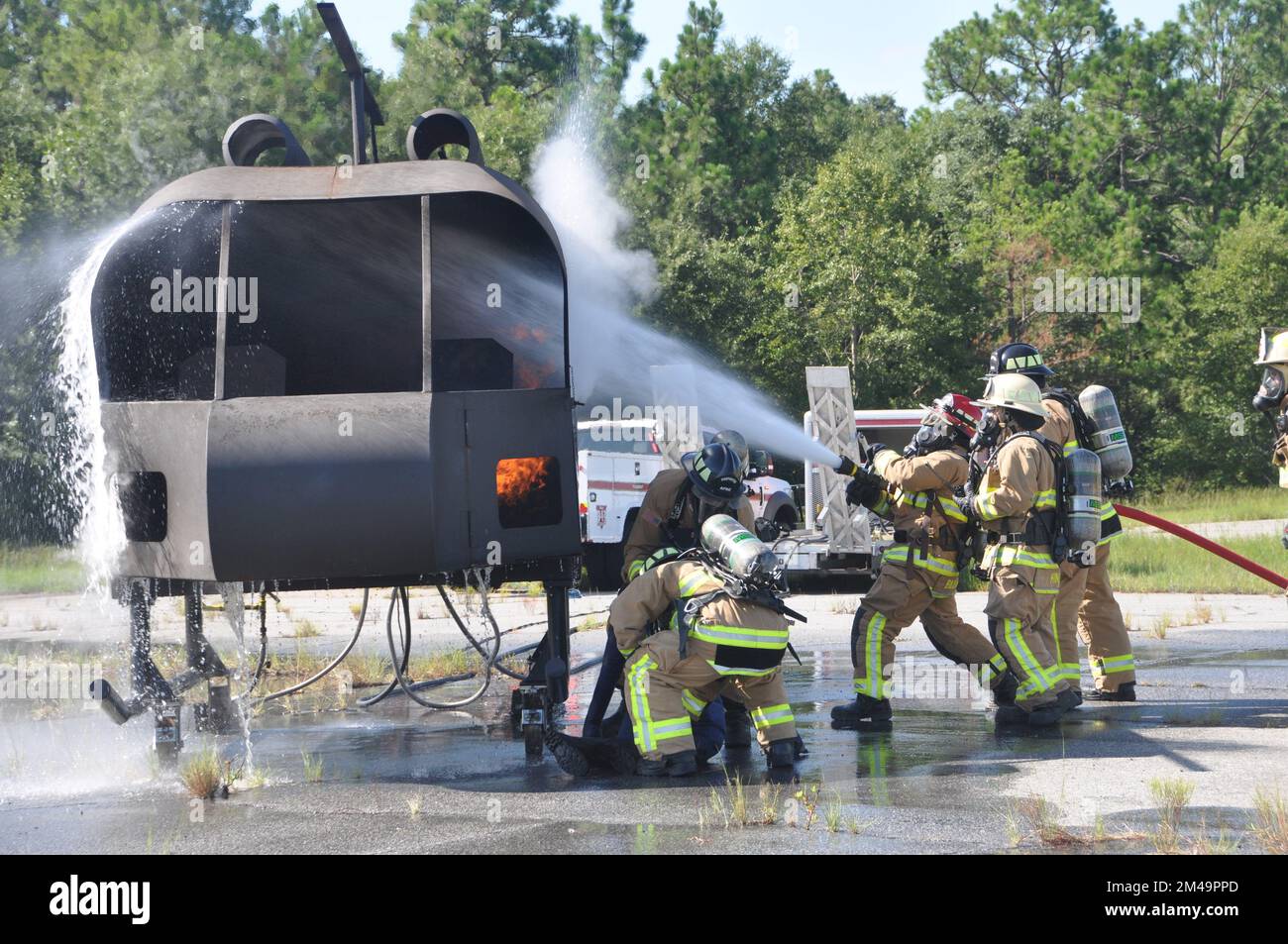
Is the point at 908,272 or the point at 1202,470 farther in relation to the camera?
the point at 1202,470

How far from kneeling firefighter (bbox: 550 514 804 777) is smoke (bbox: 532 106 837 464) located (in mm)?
1649

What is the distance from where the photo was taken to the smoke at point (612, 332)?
9812 mm

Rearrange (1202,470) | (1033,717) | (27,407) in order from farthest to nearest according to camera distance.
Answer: (1202,470)
(27,407)
(1033,717)

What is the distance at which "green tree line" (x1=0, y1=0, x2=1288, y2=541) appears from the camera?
1342 inches

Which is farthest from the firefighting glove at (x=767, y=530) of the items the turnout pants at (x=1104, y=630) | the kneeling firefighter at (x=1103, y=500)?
the turnout pants at (x=1104, y=630)

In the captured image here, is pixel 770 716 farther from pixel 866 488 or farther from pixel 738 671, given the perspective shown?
pixel 866 488

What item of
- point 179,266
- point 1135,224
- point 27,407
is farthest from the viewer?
point 1135,224

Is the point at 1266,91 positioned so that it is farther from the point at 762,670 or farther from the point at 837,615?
the point at 762,670

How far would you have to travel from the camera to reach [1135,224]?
1833 inches

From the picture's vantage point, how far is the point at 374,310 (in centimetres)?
899

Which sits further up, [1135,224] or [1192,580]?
[1135,224]

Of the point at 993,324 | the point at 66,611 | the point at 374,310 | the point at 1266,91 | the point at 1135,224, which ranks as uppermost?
the point at 1266,91

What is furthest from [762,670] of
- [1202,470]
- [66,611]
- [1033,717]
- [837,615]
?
[1202,470]

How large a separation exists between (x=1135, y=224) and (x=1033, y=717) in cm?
4104
